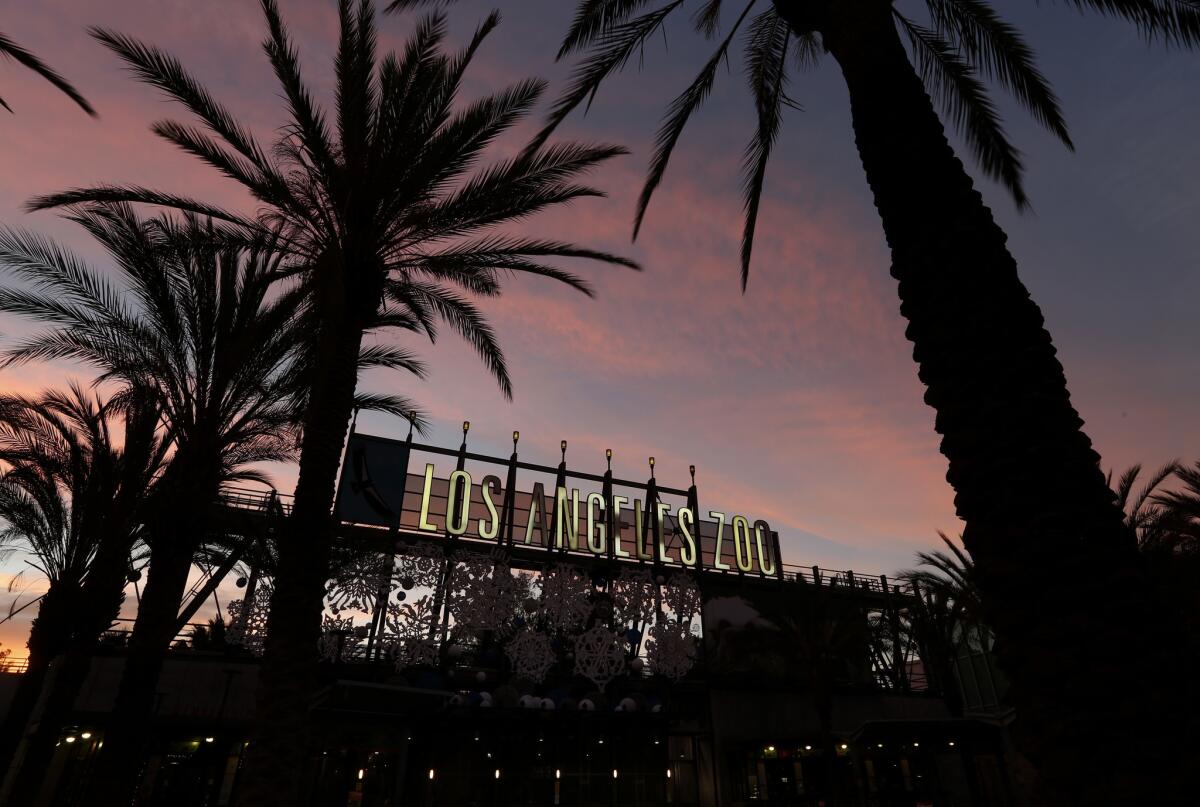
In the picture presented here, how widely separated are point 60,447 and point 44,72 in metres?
15.1

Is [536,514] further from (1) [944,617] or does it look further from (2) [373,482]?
(1) [944,617]

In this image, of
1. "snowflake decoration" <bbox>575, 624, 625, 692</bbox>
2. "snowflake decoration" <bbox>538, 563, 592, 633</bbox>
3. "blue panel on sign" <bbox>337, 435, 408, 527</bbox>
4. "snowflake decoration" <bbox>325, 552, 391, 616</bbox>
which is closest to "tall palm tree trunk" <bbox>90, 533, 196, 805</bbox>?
"snowflake decoration" <bbox>325, 552, 391, 616</bbox>

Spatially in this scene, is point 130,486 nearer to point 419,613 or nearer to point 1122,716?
point 419,613

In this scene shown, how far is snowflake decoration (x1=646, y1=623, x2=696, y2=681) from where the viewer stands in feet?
91.1

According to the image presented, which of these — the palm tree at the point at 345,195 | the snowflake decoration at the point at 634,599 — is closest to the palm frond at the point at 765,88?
the palm tree at the point at 345,195

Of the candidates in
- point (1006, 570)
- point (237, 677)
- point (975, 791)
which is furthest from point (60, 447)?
A: point (975, 791)

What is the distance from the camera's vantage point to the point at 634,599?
28750 mm

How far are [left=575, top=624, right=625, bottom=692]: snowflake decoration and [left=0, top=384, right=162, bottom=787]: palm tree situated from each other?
621 inches

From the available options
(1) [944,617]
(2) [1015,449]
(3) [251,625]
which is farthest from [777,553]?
(2) [1015,449]

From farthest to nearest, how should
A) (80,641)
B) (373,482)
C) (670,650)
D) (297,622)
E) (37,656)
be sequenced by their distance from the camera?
(373,482) → (670,650) → (80,641) → (37,656) → (297,622)

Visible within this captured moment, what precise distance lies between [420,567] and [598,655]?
313 inches

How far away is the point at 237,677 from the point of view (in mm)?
26031

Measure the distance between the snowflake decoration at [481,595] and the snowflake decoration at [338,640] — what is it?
13.5 feet

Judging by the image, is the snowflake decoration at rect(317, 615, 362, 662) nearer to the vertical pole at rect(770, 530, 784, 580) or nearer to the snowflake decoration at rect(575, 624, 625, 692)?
the snowflake decoration at rect(575, 624, 625, 692)
